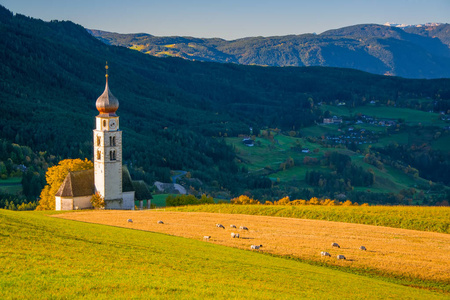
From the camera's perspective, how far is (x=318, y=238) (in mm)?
56000

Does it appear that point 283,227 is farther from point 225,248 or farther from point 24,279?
point 24,279

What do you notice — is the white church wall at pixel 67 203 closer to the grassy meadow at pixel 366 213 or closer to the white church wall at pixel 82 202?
the white church wall at pixel 82 202

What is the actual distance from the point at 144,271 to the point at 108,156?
49608 mm

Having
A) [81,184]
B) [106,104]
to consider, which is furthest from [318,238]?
[106,104]

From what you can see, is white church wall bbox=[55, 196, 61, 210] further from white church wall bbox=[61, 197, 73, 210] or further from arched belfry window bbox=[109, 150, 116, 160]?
arched belfry window bbox=[109, 150, 116, 160]

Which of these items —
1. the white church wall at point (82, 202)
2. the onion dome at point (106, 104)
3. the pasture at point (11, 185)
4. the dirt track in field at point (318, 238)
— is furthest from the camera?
the pasture at point (11, 185)

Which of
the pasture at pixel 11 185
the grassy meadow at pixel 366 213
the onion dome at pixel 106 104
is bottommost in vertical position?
the pasture at pixel 11 185

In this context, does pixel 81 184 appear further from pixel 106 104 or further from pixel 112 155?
pixel 106 104

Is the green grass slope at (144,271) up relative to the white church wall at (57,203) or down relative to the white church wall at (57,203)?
up

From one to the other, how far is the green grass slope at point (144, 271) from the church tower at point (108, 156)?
3247cm

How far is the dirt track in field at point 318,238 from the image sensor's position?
153 feet

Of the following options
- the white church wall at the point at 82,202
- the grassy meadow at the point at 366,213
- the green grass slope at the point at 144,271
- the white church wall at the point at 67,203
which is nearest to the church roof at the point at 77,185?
the white church wall at the point at 82,202

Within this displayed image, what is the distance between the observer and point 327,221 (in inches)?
2712

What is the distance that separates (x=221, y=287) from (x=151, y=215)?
39.5 meters
